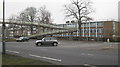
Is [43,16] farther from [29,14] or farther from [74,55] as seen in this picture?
[74,55]

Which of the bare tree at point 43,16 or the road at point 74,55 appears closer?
the road at point 74,55

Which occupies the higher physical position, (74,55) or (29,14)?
(29,14)

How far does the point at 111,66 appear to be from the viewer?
9.23 meters

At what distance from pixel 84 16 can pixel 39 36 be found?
18523 mm

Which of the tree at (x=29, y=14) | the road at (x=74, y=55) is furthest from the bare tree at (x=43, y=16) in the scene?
the road at (x=74, y=55)

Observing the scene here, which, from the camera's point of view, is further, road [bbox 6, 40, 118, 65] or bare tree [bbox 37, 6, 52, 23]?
bare tree [bbox 37, 6, 52, 23]

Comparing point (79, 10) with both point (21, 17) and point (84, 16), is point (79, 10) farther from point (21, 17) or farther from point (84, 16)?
point (21, 17)

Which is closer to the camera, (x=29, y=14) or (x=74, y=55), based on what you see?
(x=74, y=55)

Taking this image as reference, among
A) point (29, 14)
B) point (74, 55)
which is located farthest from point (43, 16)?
point (74, 55)

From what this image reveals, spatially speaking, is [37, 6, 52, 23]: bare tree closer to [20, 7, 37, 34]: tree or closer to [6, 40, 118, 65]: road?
[20, 7, 37, 34]: tree

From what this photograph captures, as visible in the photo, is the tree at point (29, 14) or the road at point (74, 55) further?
the tree at point (29, 14)

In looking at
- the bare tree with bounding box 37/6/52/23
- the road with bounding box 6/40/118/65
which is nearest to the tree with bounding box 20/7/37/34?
the bare tree with bounding box 37/6/52/23

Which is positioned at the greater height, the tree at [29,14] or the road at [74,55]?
the tree at [29,14]

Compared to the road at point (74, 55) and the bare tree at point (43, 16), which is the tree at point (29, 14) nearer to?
the bare tree at point (43, 16)
